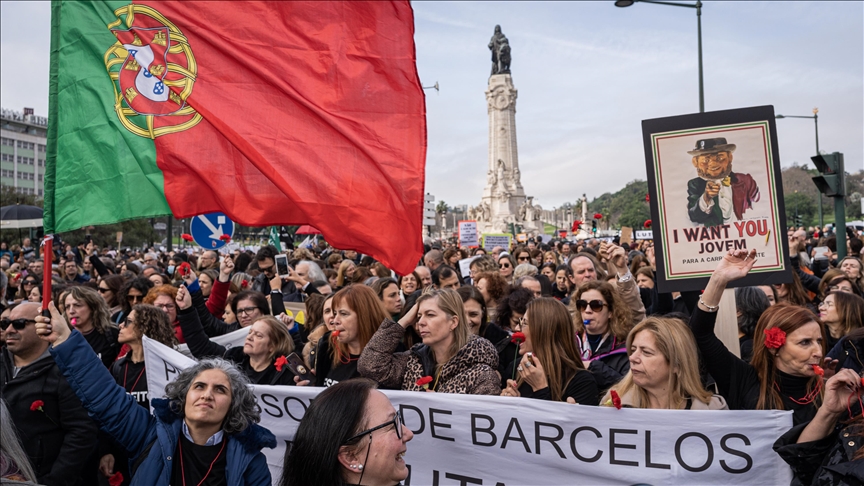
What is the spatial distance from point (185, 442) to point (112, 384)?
0.59 m

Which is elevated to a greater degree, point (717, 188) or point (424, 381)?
point (717, 188)

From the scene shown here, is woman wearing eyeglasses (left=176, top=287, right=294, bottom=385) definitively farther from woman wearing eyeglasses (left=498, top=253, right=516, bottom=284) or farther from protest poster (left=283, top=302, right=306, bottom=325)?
woman wearing eyeglasses (left=498, top=253, right=516, bottom=284)

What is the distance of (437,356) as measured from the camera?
4.64 meters

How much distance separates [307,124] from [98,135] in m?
1.46

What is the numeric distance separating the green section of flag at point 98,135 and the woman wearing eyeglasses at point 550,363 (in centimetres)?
273

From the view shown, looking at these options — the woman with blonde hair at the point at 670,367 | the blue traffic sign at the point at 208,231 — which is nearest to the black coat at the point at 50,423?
the woman with blonde hair at the point at 670,367

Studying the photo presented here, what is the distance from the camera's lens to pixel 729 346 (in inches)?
168

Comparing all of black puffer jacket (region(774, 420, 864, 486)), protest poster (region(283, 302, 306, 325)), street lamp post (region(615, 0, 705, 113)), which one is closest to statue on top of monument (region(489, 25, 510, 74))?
street lamp post (region(615, 0, 705, 113))

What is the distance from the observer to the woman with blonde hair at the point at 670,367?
3805 millimetres

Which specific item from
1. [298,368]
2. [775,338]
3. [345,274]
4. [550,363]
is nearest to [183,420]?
[298,368]

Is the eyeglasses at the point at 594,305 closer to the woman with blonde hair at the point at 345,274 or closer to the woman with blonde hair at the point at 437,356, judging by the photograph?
the woman with blonde hair at the point at 437,356

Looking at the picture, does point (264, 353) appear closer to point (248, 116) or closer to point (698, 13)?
point (248, 116)

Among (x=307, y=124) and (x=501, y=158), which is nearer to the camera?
(x=307, y=124)

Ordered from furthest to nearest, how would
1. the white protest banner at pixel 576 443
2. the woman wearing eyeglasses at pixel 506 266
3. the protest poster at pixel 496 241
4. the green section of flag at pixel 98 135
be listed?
1. the protest poster at pixel 496 241
2. the woman wearing eyeglasses at pixel 506 266
3. the green section of flag at pixel 98 135
4. the white protest banner at pixel 576 443
